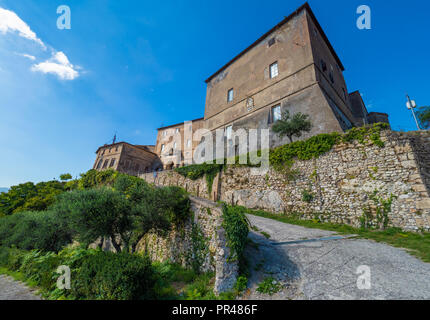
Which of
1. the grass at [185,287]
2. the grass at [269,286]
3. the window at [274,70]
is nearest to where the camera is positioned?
the grass at [269,286]

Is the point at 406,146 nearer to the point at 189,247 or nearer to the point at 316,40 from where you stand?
the point at 189,247

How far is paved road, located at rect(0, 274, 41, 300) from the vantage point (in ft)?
18.7

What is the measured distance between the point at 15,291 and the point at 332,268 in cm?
1132

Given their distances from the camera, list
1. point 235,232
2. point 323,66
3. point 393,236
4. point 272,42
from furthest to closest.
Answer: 1. point 272,42
2. point 323,66
3. point 393,236
4. point 235,232

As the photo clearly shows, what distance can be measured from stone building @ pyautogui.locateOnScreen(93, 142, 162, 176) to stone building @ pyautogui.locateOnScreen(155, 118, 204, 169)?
7.96ft

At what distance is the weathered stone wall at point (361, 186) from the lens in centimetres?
673

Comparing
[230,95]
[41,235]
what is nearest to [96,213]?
[41,235]

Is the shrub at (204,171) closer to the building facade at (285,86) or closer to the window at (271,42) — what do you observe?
the building facade at (285,86)

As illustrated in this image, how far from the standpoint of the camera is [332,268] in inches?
164

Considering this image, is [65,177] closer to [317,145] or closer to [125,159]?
[125,159]

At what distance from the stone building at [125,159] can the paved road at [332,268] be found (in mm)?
29469

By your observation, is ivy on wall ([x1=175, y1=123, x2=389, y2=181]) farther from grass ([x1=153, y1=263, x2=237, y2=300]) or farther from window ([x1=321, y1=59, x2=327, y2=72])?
window ([x1=321, y1=59, x2=327, y2=72])

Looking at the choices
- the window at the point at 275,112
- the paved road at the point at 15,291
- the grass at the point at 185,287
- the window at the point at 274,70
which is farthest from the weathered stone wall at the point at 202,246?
the window at the point at 274,70

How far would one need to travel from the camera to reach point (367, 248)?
5.14 m
